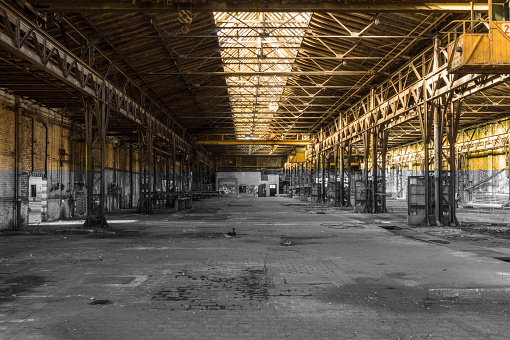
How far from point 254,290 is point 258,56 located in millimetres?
14242

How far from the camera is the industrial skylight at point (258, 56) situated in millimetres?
16484

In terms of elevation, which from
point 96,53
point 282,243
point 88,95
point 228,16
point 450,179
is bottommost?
point 282,243

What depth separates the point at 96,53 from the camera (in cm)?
1709

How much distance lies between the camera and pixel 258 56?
19031 millimetres

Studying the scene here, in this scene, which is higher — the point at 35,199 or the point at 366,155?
the point at 366,155

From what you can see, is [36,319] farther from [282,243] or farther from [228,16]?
[228,16]

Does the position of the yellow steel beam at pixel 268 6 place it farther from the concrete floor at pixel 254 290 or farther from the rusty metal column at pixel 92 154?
the concrete floor at pixel 254 290

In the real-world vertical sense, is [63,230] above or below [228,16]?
below

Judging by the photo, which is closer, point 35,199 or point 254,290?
point 254,290

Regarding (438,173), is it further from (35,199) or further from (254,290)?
(35,199)

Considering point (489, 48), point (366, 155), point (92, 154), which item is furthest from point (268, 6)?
point (366, 155)

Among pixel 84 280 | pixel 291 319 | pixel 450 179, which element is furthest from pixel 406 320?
pixel 450 179

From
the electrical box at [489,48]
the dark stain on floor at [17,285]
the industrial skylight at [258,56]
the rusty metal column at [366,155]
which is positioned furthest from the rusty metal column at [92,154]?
the rusty metal column at [366,155]

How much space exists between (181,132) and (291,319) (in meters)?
34.2
